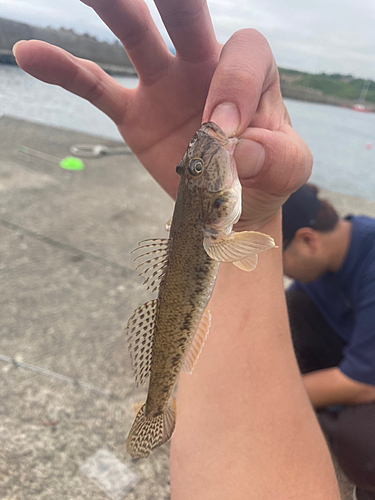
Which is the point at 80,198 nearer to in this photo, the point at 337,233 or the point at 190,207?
the point at 337,233

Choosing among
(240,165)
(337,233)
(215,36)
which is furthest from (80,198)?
(240,165)

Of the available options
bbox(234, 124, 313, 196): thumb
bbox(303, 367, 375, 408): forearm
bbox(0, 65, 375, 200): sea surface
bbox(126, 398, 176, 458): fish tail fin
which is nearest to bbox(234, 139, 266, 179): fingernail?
bbox(234, 124, 313, 196): thumb

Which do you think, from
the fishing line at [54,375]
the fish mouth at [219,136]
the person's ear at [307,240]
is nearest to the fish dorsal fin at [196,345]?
the fish mouth at [219,136]

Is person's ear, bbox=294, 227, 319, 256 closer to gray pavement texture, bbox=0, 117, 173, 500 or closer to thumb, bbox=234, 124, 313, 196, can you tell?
gray pavement texture, bbox=0, 117, 173, 500

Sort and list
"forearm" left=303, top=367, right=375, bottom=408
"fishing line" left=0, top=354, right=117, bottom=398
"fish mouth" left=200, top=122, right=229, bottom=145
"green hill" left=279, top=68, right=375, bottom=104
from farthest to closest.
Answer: "fishing line" left=0, top=354, right=117, bottom=398 < "forearm" left=303, top=367, right=375, bottom=408 < "green hill" left=279, top=68, right=375, bottom=104 < "fish mouth" left=200, top=122, right=229, bottom=145

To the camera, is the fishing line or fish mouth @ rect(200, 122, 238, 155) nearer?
fish mouth @ rect(200, 122, 238, 155)

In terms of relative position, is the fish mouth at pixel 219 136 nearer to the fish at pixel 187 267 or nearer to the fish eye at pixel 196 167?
the fish at pixel 187 267
